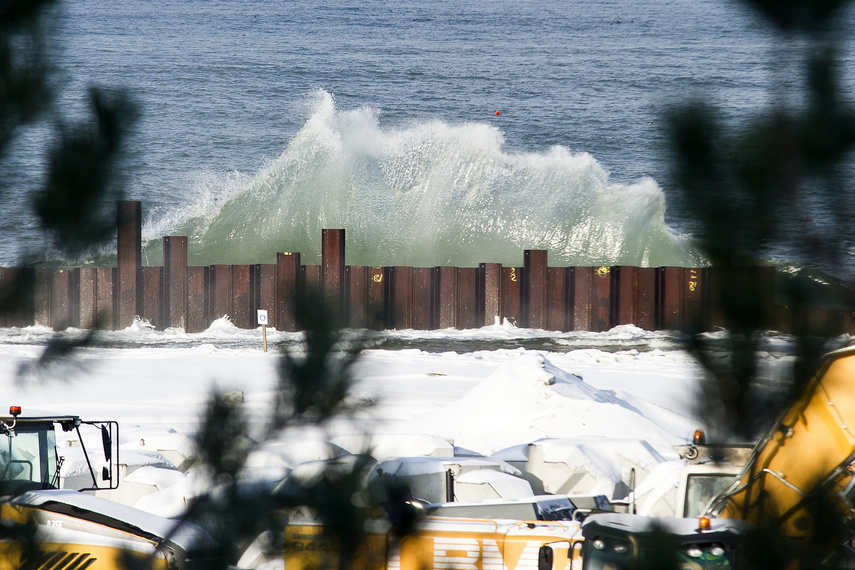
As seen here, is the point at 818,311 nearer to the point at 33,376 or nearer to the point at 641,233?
the point at 33,376

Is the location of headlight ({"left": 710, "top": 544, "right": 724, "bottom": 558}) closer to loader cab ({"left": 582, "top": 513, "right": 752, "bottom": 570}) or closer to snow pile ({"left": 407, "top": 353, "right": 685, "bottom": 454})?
loader cab ({"left": 582, "top": 513, "right": 752, "bottom": 570})

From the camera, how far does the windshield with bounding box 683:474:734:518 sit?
5.58 metres

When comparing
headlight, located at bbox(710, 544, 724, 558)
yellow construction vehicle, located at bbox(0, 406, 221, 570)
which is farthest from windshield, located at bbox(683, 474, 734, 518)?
yellow construction vehicle, located at bbox(0, 406, 221, 570)

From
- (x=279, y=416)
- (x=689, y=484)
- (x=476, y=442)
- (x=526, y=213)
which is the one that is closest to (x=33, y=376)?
(x=279, y=416)

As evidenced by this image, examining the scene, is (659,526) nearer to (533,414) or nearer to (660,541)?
(660,541)

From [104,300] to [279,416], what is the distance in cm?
1689

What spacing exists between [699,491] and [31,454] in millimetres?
4496

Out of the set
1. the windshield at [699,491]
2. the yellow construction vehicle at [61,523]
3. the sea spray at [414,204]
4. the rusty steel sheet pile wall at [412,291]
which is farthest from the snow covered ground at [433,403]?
the sea spray at [414,204]

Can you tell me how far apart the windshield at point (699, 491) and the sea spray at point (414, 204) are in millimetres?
19840

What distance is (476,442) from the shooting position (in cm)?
1030

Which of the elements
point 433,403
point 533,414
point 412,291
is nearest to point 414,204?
point 412,291

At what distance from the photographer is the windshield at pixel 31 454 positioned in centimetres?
581

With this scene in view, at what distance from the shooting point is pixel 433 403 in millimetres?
11977

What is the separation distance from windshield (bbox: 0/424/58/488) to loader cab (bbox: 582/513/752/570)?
3722 millimetres
